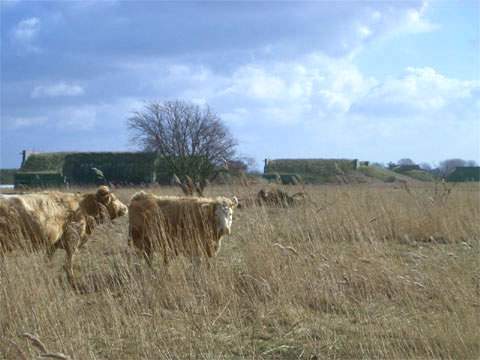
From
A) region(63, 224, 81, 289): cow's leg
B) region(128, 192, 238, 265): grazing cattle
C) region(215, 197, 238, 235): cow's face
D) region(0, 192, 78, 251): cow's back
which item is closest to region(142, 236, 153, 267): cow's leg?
region(128, 192, 238, 265): grazing cattle

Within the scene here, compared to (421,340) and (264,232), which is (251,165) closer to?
(264,232)

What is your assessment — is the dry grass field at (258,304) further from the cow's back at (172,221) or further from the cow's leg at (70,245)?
the cow's back at (172,221)

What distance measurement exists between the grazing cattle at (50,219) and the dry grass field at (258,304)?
1.45 ft

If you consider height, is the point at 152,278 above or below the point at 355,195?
below

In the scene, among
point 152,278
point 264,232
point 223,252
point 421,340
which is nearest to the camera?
point 421,340

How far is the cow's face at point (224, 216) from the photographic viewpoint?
32.2 feet

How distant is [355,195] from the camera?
41.1ft

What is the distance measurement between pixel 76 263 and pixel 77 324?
3617mm

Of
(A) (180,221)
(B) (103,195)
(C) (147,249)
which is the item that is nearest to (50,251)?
(C) (147,249)

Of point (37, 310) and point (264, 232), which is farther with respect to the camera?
point (264, 232)

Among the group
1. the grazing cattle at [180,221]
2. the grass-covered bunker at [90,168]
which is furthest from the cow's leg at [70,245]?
the grass-covered bunker at [90,168]

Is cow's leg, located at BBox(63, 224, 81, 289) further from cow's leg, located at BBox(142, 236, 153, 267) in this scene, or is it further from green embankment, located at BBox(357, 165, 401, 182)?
green embankment, located at BBox(357, 165, 401, 182)

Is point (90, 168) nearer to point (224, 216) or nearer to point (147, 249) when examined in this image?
point (147, 249)

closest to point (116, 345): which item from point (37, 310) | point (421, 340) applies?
point (37, 310)
